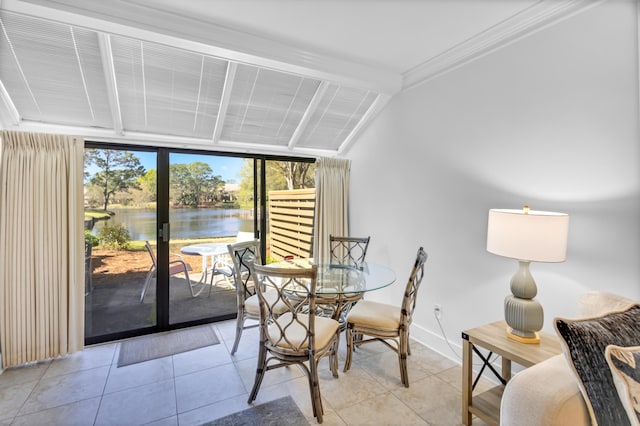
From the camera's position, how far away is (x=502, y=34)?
2.22 m

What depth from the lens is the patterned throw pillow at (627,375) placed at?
3.08ft

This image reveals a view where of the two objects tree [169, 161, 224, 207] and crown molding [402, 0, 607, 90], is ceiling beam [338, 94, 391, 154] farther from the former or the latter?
tree [169, 161, 224, 207]

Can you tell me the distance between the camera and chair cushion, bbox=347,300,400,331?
2316 mm

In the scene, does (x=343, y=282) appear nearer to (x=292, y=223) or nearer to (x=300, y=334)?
(x=300, y=334)

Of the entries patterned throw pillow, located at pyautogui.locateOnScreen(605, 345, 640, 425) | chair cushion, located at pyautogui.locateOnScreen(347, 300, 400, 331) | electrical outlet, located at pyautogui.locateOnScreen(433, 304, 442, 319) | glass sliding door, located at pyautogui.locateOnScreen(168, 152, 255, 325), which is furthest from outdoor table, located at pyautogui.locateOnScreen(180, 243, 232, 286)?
patterned throw pillow, located at pyautogui.locateOnScreen(605, 345, 640, 425)

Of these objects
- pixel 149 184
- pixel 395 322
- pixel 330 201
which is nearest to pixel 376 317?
pixel 395 322

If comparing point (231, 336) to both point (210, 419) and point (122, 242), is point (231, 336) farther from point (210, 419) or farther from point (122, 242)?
point (122, 242)

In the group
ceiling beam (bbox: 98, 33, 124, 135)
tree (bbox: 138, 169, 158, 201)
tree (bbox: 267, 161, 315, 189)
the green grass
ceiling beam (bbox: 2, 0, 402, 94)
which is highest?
ceiling beam (bbox: 2, 0, 402, 94)

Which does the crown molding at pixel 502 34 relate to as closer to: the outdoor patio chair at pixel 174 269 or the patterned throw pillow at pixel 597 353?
the patterned throw pillow at pixel 597 353

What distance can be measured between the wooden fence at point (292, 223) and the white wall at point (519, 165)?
1.06m

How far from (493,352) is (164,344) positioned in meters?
2.80

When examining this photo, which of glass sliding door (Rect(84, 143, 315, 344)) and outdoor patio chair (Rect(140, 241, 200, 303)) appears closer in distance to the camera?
glass sliding door (Rect(84, 143, 315, 344))

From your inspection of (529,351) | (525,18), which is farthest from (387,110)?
(529,351)

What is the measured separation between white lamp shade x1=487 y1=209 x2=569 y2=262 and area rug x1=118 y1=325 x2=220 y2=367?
2.67 metres
